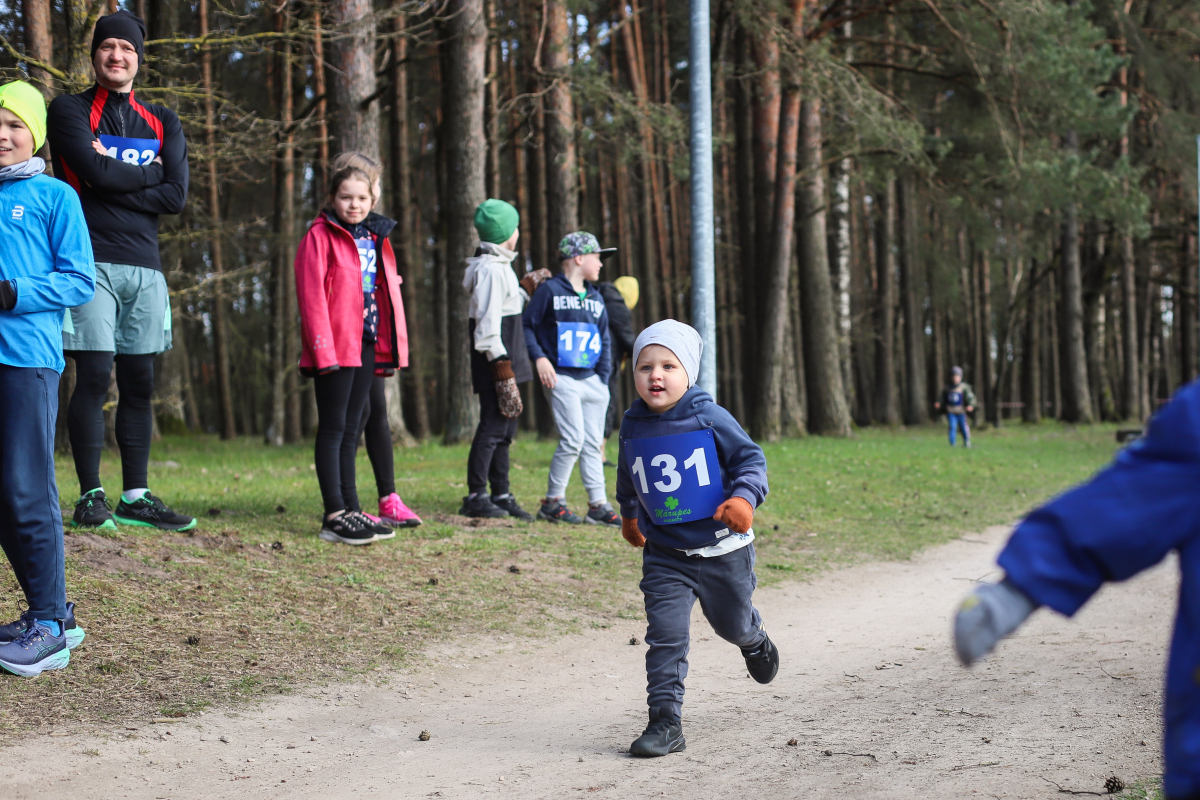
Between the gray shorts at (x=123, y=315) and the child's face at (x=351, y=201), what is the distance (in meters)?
1.16

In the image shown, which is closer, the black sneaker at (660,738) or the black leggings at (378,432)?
the black sneaker at (660,738)

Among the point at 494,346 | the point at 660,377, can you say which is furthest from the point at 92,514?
the point at 660,377

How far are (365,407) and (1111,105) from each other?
19.5 metres

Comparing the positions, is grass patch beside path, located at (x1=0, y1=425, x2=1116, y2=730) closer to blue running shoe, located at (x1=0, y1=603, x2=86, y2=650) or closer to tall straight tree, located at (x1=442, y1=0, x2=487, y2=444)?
blue running shoe, located at (x1=0, y1=603, x2=86, y2=650)

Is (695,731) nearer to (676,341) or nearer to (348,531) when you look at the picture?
(676,341)

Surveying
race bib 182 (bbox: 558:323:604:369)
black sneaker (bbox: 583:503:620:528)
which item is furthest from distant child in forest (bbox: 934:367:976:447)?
race bib 182 (bbox: 558:323:604:369)

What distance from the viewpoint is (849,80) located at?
648 inches

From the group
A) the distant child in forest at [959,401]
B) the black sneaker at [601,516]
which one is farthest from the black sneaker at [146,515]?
the distant child in forest at [959,401]

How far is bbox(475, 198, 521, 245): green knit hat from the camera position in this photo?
7867 mm

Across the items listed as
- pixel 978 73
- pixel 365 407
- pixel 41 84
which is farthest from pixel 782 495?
pixel 978 73

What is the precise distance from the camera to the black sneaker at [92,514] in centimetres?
610

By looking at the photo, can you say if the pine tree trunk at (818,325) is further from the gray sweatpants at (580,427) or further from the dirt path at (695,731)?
the dirt path at (695,731)

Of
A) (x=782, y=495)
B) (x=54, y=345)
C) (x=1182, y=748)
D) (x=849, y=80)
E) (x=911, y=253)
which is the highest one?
(x=849, y=80)

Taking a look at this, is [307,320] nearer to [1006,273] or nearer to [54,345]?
[54,345]
